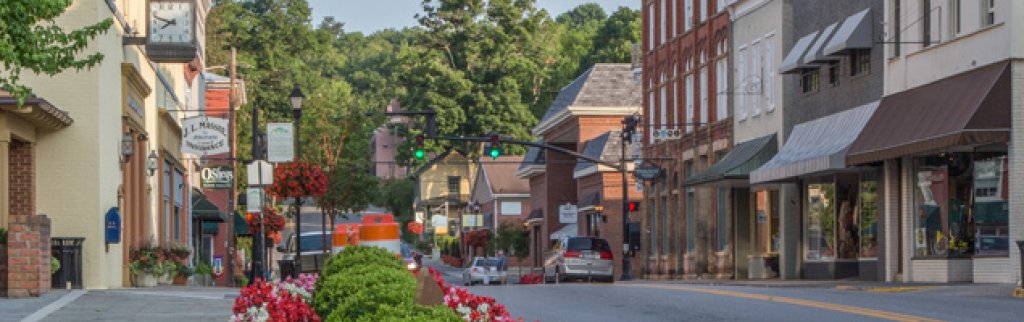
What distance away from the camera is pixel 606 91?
76562mm

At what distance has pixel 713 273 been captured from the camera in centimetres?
5244

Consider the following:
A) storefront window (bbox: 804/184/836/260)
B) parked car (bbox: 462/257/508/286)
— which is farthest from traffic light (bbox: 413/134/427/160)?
parked car (bbox: 462/257/508/286)

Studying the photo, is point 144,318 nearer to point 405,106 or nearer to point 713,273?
point 713,273

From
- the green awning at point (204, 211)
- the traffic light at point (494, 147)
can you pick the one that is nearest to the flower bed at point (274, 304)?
the traffic light at point (494, 147)

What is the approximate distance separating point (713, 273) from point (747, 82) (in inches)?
264

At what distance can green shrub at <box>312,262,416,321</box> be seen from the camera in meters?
11.3

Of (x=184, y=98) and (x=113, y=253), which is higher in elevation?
(x=184, y=98)

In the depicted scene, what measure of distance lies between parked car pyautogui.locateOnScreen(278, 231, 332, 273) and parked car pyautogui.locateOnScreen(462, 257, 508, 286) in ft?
64.7

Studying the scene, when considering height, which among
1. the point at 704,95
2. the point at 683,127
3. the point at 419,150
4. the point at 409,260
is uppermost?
the point at 704,95

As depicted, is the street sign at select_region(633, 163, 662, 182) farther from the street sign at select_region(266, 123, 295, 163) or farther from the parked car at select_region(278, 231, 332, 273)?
the street sign at select_region(266, 123, 295, 163)

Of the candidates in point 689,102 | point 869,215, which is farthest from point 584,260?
point 869,215

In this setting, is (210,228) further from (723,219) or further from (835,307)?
(835,307)

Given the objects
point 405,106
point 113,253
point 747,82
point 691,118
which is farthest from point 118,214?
point 405,106

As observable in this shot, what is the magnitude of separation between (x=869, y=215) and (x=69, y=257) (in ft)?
59.1
